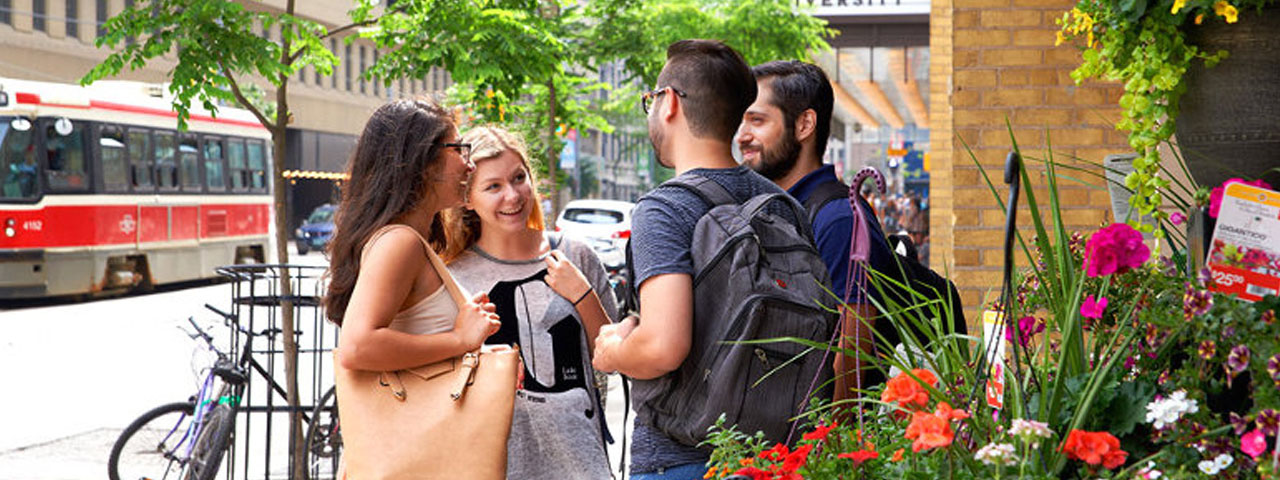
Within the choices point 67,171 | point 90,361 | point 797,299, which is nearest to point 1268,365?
point 797,299

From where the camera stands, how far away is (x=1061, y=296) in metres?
2.26

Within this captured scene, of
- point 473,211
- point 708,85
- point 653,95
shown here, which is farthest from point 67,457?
point 708,85

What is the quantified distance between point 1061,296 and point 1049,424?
280mm

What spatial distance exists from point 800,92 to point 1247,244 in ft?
5.82

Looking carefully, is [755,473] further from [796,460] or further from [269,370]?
[269,370]

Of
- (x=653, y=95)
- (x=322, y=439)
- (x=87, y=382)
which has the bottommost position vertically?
(x=87, y=382)

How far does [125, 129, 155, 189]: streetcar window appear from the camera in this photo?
24234 mm

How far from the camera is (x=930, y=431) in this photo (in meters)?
1.89

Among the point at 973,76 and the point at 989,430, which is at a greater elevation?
the point at 973,76

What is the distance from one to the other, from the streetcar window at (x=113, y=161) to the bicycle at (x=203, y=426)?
17.1 meters

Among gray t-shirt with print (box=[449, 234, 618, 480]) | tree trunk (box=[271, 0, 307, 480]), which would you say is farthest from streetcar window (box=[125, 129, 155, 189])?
gray t-shirt with print (box=[449, 234, 618, 480])

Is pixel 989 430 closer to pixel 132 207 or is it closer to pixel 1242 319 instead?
pixel 1242 319

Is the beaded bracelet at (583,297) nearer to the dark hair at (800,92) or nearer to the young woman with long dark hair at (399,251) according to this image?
the young woman with long dark hair at (399,251)

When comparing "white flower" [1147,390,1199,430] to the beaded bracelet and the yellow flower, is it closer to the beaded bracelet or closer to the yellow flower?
the yellow flower
